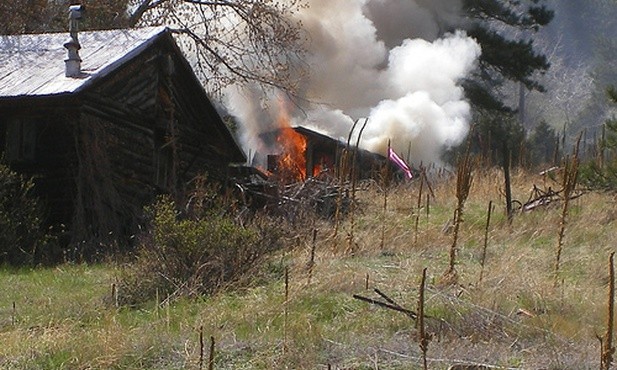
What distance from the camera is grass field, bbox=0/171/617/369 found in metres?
6.82

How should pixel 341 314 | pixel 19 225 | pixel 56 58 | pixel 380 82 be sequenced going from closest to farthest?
1. pixel 341 314
2. pixel 19 225
3. pixel 56 58
4. pixel 380 82

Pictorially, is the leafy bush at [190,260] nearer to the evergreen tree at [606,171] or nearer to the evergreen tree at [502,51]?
the evergreen tree at [606,171]

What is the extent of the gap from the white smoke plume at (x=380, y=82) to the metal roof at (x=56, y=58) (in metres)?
9.30

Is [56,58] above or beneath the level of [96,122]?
above

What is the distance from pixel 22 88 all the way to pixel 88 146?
136 cm

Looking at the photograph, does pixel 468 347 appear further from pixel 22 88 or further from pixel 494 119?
pixel 494 119

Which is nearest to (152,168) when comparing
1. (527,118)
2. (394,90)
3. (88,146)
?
(88,146)

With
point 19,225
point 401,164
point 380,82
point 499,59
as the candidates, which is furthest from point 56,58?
point 499,59

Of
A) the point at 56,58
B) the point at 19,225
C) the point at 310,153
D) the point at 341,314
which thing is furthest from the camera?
the point at 310,153

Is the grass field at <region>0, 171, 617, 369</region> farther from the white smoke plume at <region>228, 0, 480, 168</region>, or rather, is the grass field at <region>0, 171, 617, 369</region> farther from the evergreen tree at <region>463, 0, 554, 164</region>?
the evergreen tree at <region>463, 0, 554, 164</region>

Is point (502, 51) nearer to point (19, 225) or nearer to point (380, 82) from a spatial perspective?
point (380, 82)

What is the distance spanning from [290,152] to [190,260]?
13.7 m

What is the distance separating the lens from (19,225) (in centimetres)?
1370

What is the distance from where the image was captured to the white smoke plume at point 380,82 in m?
27.5
